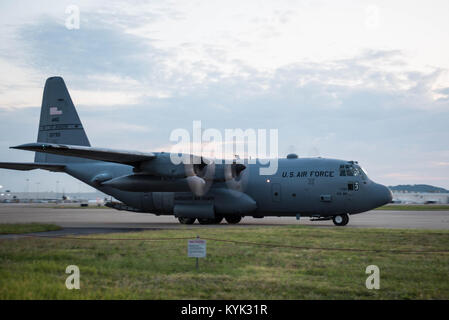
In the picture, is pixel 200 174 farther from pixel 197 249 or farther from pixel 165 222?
pixel 197 249

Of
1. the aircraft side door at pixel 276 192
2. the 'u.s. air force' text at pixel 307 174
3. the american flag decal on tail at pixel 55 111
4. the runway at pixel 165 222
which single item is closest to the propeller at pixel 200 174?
the runway at pixel 165 222

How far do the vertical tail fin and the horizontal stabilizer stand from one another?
2.35ft

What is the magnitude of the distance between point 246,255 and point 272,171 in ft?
50.1

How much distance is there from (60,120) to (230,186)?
13613 mm

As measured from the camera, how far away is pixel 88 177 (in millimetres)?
31656

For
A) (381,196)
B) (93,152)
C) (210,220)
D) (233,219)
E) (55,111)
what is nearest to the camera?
(93,152)

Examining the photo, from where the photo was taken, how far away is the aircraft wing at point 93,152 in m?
21.8

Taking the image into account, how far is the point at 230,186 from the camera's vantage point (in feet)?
92.6

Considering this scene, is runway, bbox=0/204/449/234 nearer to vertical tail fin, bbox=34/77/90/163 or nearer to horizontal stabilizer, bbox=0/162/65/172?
horizontal stabilizer, bbox=0/162/65/172

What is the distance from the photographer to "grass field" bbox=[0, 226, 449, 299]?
27.5 feet

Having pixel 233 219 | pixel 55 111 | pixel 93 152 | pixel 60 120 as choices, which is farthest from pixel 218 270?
pixel 55 111

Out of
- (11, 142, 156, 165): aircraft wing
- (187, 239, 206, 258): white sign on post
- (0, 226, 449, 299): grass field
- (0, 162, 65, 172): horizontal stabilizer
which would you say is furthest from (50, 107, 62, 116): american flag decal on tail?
(187, 239, 206, 258): white sign on post

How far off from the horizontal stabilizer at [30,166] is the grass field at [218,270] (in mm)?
13702

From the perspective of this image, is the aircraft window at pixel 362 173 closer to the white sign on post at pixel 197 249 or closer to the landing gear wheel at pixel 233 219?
the landing gear wheel at pixel 233 219
